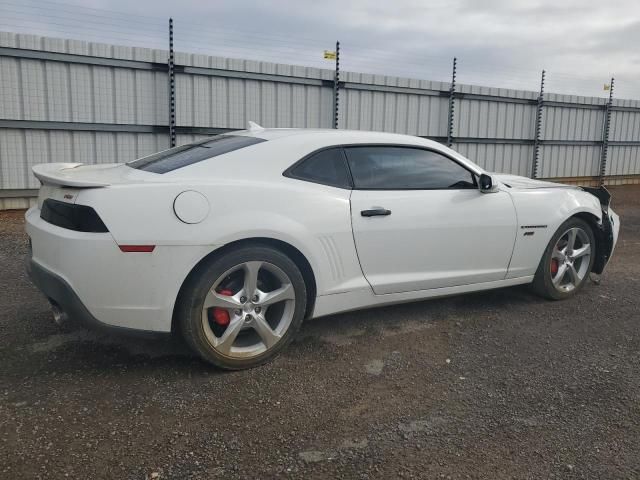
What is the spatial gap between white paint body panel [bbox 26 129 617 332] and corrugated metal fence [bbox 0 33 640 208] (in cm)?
535

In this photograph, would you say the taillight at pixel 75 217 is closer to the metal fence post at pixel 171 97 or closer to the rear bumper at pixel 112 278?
the rear bumper at pixel 112 278

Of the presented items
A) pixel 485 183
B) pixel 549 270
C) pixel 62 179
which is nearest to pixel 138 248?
pixel 62 179

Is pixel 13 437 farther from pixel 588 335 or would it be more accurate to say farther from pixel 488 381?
pixel 588 335

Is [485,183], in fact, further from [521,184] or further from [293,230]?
[293,230]

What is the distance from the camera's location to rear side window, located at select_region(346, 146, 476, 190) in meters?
3.75

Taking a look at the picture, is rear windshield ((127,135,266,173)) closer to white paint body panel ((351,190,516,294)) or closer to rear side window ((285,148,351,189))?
rear side window ((285,148,351,189))

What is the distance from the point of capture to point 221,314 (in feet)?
10.5

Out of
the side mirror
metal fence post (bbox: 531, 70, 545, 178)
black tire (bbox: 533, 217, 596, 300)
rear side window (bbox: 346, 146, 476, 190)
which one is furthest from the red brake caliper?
metal fence post (bbox: 531, 70, 545, 178)

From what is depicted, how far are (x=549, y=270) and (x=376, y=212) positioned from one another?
1.90 meters

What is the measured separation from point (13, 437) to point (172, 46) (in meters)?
7.85

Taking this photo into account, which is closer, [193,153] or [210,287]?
[210,287]

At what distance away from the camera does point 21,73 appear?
8188mm

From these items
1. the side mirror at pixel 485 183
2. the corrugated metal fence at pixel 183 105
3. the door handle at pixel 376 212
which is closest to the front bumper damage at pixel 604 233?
the side mirror at pixel 485 183

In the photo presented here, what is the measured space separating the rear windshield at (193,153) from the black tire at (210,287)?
665 millimetres
